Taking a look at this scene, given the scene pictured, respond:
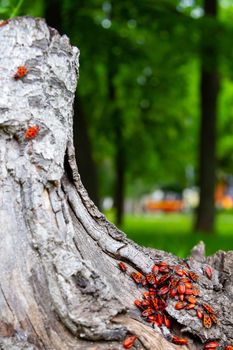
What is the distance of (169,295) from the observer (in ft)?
10.1

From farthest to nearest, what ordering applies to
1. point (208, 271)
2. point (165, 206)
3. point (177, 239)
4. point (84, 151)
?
point (165, 206), point (84, 151), point (177, 239), point (208, 271)

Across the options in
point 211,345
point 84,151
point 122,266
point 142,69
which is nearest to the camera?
point 211,345

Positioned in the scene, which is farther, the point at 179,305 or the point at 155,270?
the point at 155,270

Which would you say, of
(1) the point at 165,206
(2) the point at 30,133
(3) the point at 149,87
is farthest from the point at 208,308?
(1) the point at 165,206

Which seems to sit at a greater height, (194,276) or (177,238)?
(194,276)

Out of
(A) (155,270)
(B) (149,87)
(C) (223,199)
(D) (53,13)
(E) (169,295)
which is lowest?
(C) (223,199)

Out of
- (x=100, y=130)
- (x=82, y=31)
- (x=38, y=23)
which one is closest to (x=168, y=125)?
(x=100, y=130)

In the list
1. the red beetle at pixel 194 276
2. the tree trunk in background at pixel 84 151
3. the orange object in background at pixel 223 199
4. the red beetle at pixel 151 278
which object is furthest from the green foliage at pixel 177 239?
the orange object in background at pixel 223 199

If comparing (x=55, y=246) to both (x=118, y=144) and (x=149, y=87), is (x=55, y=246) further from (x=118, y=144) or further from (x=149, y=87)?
(x=118, y=144)

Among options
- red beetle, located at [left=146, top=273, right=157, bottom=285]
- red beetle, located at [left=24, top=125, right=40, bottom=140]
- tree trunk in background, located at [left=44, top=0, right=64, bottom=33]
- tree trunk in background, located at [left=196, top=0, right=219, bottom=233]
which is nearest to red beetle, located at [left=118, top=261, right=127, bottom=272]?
red beetle, located at [left=146, top=273, right=157, bottom=285]

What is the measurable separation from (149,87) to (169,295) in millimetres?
12932

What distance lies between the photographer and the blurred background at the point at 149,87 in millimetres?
10859

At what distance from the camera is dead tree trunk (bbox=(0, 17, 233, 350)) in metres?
2.67

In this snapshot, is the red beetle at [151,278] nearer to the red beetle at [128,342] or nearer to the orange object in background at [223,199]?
the red beetle at [128,342]
